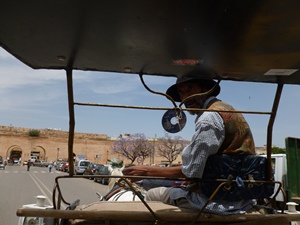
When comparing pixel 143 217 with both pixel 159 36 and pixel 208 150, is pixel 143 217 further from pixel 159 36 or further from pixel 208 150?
pixel 159 36

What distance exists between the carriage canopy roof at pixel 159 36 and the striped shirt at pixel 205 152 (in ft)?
1.56

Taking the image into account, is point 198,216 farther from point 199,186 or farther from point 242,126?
point 242,126

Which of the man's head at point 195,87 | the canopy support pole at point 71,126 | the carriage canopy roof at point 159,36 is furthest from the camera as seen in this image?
the man's head at point 195,87

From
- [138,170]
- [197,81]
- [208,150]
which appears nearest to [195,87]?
[197,81]

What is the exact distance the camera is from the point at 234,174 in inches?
90.8

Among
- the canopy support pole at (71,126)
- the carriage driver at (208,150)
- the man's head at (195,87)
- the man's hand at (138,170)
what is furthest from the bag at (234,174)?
the canopy support pole at (71,126)

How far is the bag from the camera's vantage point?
2264 mm

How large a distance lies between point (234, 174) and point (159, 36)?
1.02 metres

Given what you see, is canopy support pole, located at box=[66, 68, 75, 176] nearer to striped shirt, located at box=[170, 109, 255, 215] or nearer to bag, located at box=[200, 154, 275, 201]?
striped shirt, located at box=[170, 109, 255, 215]

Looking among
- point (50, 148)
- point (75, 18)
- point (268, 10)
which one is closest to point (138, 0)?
point (75, 18)

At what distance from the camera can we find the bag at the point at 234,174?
2.26 m

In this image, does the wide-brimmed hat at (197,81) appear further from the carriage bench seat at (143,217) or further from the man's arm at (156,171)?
the carriage bench seat at (143,217)

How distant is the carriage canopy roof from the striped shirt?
18.8 inches

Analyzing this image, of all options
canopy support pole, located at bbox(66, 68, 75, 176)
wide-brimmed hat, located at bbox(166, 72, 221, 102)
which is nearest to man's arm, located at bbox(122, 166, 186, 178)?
canopy support pole, located at bbox(66, 68, 75, 176)
